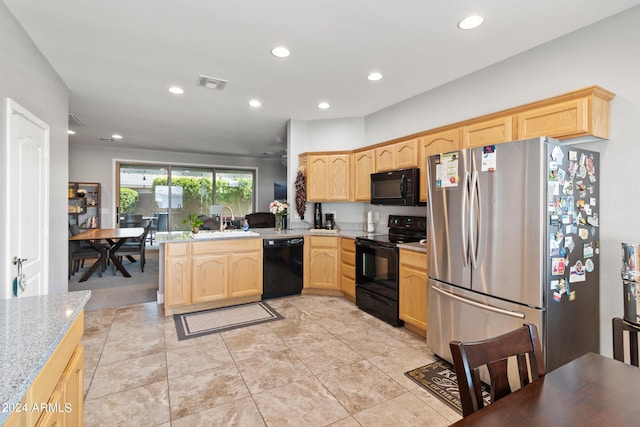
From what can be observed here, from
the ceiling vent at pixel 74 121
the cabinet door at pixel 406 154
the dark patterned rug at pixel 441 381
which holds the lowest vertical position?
the dark patterned rug at pixel 441 381

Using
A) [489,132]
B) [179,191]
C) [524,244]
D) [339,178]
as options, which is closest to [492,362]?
[524,244]

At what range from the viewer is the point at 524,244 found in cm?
200

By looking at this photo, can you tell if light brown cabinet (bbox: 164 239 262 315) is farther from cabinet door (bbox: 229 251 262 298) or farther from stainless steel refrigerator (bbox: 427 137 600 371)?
stainless steel refrigerator (bbox: 427 137 600 371)

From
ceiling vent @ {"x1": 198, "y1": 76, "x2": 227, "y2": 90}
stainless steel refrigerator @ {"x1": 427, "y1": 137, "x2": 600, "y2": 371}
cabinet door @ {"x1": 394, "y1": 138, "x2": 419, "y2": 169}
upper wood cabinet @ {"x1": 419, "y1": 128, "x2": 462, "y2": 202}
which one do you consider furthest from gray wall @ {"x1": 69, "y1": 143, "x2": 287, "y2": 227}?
stainless steel refrigerator @ {"x1": 427, "y1": 137, "x2": 600, "y2": 371}

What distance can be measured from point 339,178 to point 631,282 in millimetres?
3300

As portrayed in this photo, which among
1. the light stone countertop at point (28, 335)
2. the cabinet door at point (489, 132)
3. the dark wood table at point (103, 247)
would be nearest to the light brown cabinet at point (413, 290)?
the cabinet door at point (489, 132)

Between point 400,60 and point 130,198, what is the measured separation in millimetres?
7057

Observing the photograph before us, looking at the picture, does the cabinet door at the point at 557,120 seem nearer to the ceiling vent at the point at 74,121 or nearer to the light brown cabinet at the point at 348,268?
the light brown cabinet at the point at 348,268

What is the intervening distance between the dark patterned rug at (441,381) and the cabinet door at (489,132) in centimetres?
187

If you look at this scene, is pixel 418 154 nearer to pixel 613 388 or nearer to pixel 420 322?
pixel 420 322

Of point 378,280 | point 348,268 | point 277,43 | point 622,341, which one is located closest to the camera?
point 622,341

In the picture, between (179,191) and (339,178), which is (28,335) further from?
(179,191)

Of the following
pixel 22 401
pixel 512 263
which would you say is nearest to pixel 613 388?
pixel 512 263

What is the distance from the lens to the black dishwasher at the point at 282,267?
420cm
